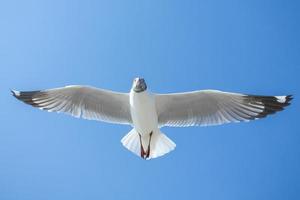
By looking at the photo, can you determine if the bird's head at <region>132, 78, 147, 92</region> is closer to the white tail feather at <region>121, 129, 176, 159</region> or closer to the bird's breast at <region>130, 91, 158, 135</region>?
the bird's breast at <region>130, 91, 158, 135</region>

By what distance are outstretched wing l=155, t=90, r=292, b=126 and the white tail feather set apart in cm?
33

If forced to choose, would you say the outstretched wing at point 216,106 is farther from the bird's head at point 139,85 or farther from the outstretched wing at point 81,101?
the outstretched wing at point 81,101

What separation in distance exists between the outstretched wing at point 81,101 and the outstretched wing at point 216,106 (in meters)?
0.47

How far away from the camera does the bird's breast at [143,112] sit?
11031mm

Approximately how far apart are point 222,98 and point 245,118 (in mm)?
338

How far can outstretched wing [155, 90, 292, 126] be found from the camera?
1110 cm

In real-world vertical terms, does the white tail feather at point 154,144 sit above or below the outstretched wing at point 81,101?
below

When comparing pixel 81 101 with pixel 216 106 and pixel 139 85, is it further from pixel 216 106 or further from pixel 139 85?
pixel 216 106

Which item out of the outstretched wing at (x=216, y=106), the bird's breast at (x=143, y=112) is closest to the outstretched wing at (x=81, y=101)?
the bird's breast at (x=143, y=112)

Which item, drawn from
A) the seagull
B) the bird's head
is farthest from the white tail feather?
the bird's head

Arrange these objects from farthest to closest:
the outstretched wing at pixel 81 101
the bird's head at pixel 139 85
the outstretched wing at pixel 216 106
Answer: the outstretched wing at pixel 81 101 → the outstretched wing at pixel 216 106 → the bird's head at pixel 139 85

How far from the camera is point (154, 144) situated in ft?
37.0

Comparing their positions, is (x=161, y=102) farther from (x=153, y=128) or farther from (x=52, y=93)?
(x=52, y=93)

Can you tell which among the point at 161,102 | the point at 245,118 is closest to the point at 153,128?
the point at 161,102
